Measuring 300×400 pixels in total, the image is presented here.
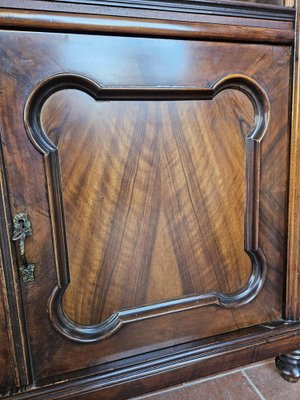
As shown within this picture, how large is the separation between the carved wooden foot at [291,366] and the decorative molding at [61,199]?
0.58ft

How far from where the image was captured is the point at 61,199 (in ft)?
1.43

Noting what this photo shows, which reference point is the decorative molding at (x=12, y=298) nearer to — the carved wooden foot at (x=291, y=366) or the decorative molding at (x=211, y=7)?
the decorative molding at (x=211, y=7)

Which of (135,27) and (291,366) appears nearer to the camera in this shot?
(135,27)

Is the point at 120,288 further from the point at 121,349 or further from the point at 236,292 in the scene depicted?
the point at 236,292

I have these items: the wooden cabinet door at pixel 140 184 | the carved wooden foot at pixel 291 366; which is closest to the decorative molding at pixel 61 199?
the wooden cabinet door at pixel 140 184

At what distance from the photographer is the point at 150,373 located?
0.49 metres

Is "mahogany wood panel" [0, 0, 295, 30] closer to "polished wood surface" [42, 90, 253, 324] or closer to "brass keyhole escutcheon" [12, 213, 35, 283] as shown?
"polished wood surface" [42, 90, 253, 324]

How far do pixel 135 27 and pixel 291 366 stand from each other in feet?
2.28

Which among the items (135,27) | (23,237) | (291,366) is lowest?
(291,366)

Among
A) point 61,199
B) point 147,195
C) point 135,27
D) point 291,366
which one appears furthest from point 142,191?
point 291,366

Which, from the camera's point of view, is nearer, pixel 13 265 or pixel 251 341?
pixel 13 265

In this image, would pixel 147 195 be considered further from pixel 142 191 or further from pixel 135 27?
pixel 135 27

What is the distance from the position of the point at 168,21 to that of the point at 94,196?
11.0 inches

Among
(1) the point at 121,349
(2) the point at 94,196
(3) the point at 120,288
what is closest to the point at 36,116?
(2) the point at 94,196
